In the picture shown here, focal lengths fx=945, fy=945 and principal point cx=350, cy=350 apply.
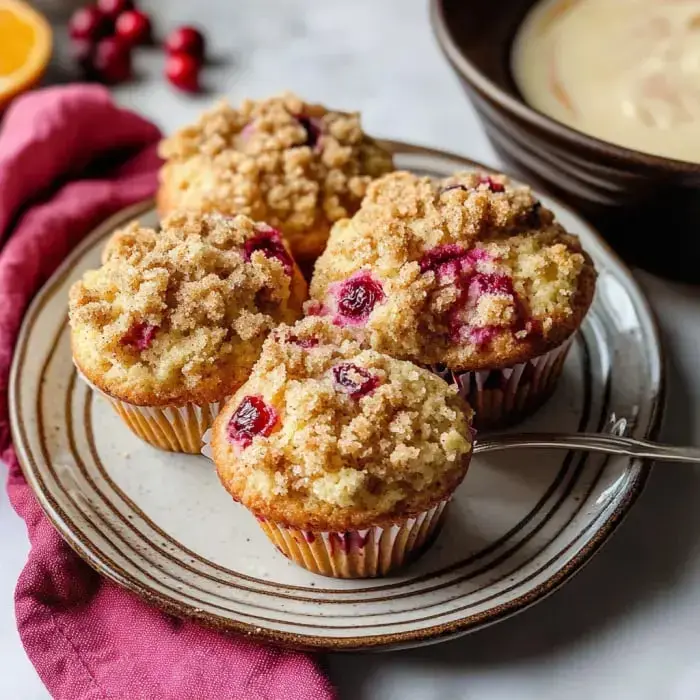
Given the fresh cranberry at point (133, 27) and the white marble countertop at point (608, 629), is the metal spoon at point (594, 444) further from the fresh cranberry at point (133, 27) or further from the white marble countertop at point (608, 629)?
the fresh cranberry at point (133, 27)

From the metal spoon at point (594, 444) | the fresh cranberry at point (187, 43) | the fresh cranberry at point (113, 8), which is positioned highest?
the fresh cranberry at point (113, 8)

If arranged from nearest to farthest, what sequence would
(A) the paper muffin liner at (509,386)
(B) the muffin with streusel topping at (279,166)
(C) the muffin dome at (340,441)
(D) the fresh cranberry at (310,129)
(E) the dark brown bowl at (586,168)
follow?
(C) the muffin dome at (340,441)
(A) the paper muffin liner at (509,386)
(E) the dark brown bowl at (586,168)
(B) the muffin with streusel topping at (279,166)
(D) the fresh cranberry at (310,129)

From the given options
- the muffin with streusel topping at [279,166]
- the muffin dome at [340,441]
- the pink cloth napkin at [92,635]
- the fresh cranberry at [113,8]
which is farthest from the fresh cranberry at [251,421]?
the fresh cranberry at [113,8]

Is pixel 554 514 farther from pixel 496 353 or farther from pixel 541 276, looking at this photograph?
pixel 541 276

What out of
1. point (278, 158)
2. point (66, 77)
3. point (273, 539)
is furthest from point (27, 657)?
point (66, 77)

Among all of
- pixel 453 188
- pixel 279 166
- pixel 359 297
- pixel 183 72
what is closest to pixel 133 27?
pixel 183 72

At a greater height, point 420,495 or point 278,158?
point 278,158

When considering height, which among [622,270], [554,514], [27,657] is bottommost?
[27,657]

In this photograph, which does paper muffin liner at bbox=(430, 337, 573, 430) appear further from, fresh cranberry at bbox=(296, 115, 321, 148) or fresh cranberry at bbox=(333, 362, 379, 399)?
fresh cranberry at bbox=(296, 115, 321, 148)
